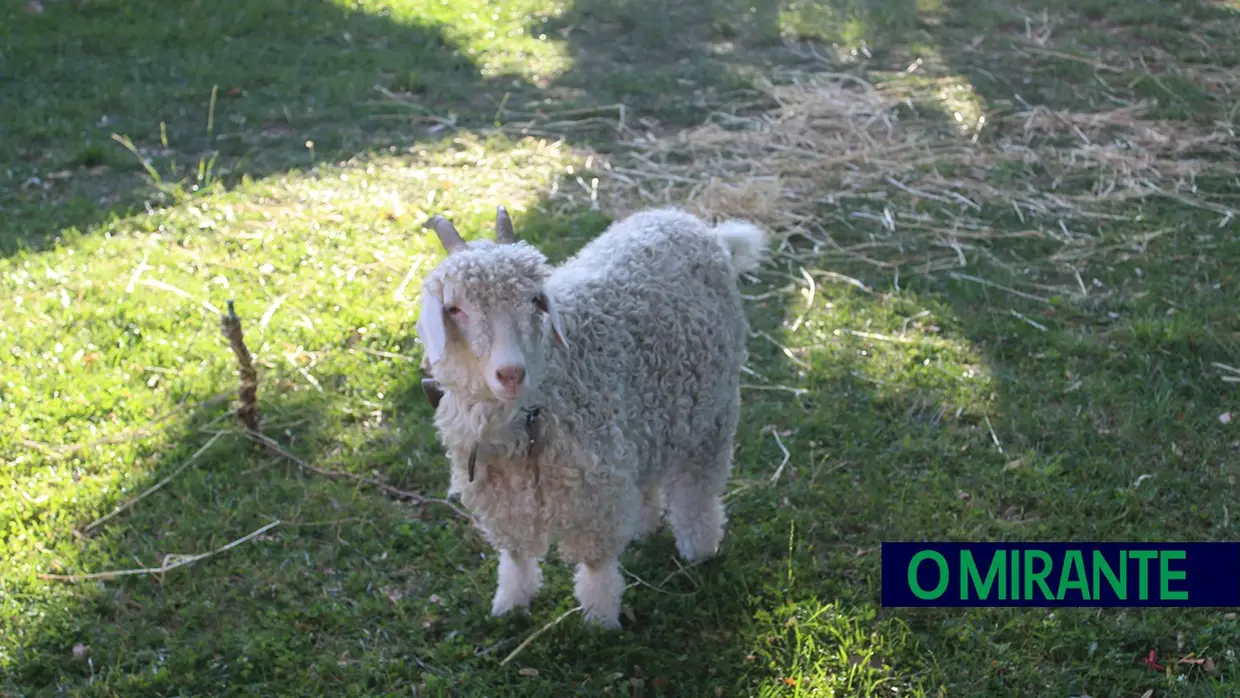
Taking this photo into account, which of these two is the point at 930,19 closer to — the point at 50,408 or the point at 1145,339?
the point at 1145,339

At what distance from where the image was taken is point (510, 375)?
2.64 m

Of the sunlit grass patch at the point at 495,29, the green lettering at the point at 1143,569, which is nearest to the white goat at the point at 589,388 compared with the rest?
the green lettering at the point at 1143,569

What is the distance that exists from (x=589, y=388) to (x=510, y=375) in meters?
0.45

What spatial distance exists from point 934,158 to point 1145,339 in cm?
221

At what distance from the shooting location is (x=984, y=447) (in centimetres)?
417

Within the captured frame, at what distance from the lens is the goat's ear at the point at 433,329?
2.66 meters

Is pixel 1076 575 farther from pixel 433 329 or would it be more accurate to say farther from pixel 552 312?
pixel 433 329

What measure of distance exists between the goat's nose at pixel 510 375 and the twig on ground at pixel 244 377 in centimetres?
162

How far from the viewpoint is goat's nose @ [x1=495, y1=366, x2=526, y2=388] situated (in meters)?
2.64

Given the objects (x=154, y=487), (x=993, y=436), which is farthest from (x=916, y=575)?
(x=154, y=487)

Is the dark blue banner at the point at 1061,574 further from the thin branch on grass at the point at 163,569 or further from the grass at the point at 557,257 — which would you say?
the thin branch on grass at the point at 163,569

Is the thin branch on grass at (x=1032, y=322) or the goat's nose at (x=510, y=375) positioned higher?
the goat's nose at (x=510, y=375)

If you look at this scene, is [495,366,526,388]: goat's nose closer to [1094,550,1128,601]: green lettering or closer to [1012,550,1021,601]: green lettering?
[1012,550,1021,601]: green lettering

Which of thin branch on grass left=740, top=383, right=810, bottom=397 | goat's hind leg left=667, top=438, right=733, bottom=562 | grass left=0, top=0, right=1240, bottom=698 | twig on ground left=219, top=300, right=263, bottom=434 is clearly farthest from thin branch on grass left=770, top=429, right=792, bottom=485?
twig on ground left=219, top=300, right=263, bottom=434
